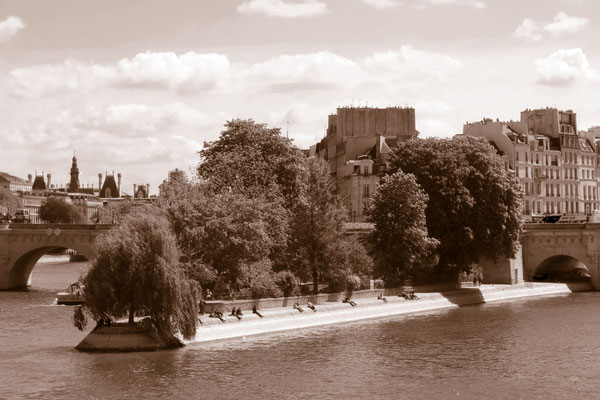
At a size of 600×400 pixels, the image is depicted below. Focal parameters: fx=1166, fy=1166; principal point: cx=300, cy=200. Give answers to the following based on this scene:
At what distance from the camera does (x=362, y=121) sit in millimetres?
122688

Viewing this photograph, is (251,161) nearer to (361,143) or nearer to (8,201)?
(361,143)

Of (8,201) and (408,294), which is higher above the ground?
(8,201)

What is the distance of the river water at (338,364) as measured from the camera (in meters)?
41.6

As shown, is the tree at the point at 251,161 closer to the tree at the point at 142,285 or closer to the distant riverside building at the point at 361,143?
the tree at the point at 142,285

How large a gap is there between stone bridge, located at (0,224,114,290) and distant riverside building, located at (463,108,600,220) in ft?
145

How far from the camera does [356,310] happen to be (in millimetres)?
65125

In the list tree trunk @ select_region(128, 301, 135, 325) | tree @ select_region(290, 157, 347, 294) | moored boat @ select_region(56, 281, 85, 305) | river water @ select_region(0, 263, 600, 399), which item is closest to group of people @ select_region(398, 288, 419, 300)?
tree @ select_region(290, 157, 347, 294)

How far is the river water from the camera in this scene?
136 ft

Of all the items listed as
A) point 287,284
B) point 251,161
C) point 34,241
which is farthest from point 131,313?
point 34,241

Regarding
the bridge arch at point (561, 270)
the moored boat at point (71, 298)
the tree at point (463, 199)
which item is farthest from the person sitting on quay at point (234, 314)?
the bridge arch at point (561, 270)

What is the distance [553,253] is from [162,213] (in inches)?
1643

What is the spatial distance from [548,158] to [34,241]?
5594 centimetres

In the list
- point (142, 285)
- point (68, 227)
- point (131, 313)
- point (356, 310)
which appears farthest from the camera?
point (68, 227)

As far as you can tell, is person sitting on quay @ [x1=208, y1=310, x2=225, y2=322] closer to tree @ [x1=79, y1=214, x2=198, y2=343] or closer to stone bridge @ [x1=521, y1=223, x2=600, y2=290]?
tree @ [x1=79, y1=214, x2=198, y2=343]
